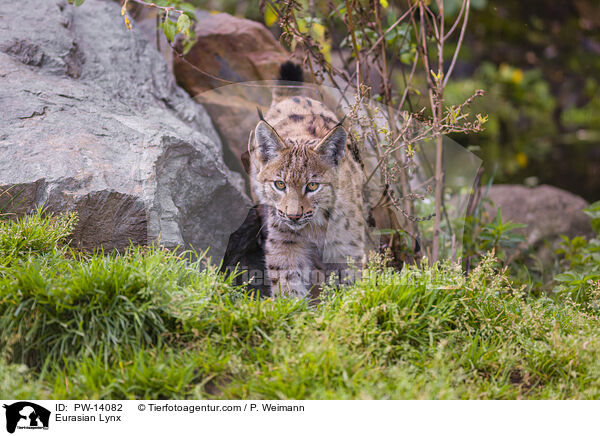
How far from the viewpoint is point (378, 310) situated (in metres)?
3.06

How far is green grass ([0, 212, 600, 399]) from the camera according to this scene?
2668 millimetres

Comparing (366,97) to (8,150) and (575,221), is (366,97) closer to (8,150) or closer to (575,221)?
(8,150)

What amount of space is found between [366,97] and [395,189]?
73cm

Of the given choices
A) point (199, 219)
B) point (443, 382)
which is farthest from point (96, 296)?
point (443, 382)

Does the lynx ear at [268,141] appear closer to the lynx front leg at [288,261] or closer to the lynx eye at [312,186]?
the lynx eye at [312,186]

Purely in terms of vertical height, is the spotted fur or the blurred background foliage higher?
the blurred background foliage

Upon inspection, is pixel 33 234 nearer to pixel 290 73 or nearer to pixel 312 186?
pixel 312 186

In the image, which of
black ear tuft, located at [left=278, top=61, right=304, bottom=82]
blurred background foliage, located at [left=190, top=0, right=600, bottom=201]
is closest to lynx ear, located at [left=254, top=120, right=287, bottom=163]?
black ear tuft, located at [left=278, top=61, right=304, bottom=82]

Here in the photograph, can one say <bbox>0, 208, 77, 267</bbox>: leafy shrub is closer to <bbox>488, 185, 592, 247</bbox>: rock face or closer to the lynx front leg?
the lynx front leg

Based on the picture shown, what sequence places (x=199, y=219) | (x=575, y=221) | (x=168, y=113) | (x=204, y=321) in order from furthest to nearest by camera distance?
(x=575, y=221), (x=168, y=113), (x=199, y=219), (x=204, y=321)

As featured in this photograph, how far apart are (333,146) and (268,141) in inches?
16.9
